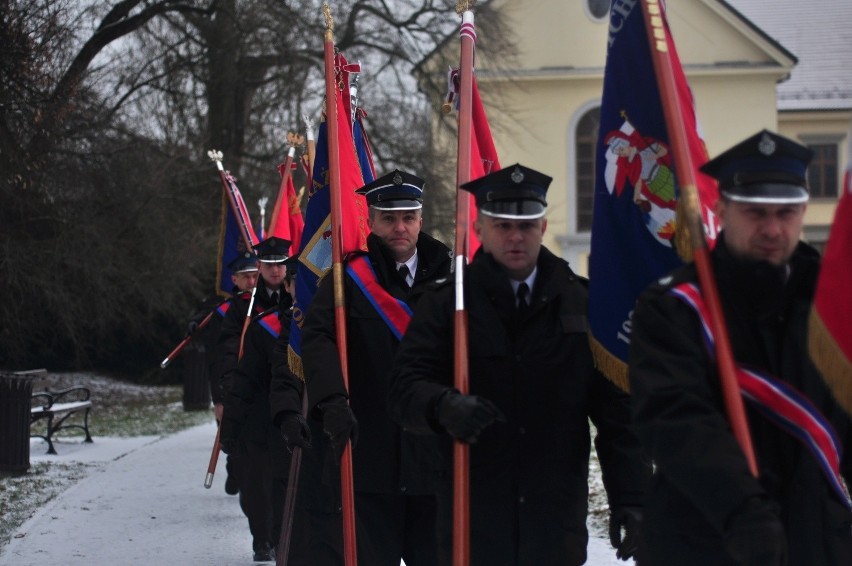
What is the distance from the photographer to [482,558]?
448cm

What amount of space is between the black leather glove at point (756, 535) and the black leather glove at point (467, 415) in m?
1.04

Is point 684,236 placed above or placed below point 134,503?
above

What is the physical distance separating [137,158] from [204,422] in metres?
5.29

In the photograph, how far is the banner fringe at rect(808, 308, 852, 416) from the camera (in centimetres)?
347

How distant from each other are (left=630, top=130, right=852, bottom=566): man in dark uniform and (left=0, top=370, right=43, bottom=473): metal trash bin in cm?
1049

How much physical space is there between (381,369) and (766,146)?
2714 mm

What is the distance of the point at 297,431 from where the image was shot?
21.1ft

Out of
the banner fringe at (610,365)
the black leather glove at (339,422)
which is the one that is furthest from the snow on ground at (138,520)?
the banner fringe at (610,365)

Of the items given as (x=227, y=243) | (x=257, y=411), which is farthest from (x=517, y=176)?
(x=227, y=243)

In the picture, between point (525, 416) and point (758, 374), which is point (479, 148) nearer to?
point (525, 416)

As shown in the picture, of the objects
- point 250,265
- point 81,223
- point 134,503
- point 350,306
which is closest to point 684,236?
point 350,306

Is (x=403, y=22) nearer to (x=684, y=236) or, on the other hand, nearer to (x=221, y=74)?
(x=221, y=74)

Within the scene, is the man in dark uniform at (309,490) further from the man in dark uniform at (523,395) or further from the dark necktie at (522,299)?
the dark necktie at (522,299)

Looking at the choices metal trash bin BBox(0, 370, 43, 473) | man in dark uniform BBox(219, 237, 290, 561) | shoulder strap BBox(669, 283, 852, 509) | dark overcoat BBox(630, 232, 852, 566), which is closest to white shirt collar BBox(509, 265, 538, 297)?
dark overcoat BBox(630, 232, 852, 566)
